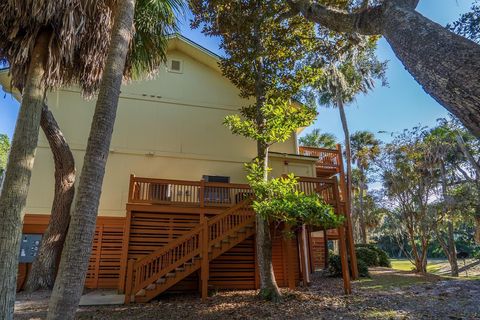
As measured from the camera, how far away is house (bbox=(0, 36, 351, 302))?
356 inches

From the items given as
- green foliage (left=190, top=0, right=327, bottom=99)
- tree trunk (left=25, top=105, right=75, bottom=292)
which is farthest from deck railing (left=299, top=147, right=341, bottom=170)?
tree trunk (left=25, top=105, right=75, bottom=292)

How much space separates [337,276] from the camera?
12.5 m

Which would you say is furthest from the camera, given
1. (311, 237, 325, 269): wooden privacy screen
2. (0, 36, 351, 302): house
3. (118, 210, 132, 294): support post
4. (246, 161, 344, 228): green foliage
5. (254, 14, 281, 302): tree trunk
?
(311, 237, 325, 269): wooden privacy screen

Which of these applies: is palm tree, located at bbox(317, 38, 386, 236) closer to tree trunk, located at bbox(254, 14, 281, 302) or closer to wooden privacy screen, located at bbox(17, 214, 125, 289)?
tree trunk, located at bbox(254, 14, 281, 302)

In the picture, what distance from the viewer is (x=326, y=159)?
1584 centimetres

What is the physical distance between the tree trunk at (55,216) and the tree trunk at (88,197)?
6.65 meters

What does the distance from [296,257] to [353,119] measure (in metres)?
12.9

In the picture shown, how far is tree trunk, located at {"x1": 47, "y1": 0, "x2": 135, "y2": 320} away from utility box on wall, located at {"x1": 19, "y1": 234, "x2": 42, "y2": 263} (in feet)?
25.8

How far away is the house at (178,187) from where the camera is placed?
29.7 ft

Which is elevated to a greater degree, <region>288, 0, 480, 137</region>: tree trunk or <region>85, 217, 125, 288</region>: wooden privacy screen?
<region>288, 0, 480, 137</region>: tree trunk

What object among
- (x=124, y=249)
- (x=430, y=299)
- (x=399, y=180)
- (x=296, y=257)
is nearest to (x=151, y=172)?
(x=124, y=249)

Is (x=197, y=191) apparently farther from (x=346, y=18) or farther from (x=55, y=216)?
Answer: (x=346, y=18)

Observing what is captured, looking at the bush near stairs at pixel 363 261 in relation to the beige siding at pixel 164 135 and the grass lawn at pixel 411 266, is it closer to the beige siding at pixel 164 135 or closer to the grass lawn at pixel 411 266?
the grass lawn at pixel 411 266

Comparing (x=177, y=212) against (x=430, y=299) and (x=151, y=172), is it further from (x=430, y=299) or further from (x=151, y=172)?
(x=430, y=299)
